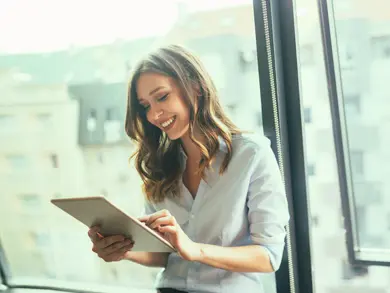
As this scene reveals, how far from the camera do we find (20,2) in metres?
2.15

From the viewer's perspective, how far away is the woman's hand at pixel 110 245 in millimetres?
1338

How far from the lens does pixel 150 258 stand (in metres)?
1.53

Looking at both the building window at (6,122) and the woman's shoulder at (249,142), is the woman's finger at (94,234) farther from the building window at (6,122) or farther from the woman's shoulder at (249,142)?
the building window at (6,122)

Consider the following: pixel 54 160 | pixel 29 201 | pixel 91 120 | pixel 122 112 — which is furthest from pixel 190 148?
pixel 29 201

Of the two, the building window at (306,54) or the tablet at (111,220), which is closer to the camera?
the tablet at (111,220)

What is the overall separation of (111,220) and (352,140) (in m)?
0.85

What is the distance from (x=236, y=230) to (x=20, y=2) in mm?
1417

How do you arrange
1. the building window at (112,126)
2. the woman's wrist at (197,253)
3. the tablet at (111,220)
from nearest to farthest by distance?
the tablet at (111,220)
the woman's wrist at (197,253)
the building window at (112,126)

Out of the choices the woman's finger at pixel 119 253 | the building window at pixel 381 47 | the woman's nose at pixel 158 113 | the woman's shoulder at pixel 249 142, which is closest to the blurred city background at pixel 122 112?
the building window at pixel 381 47

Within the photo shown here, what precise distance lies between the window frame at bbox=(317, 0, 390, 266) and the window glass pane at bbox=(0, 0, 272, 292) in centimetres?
25

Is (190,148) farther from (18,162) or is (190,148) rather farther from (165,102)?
(18,162)

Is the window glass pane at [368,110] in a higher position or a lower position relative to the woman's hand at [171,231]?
higher

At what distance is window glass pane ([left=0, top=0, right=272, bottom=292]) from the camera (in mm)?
1779

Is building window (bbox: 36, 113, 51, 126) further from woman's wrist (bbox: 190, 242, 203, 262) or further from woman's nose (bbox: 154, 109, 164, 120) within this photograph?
woman's wrist (bbox: 190, 242, 203, 262)
